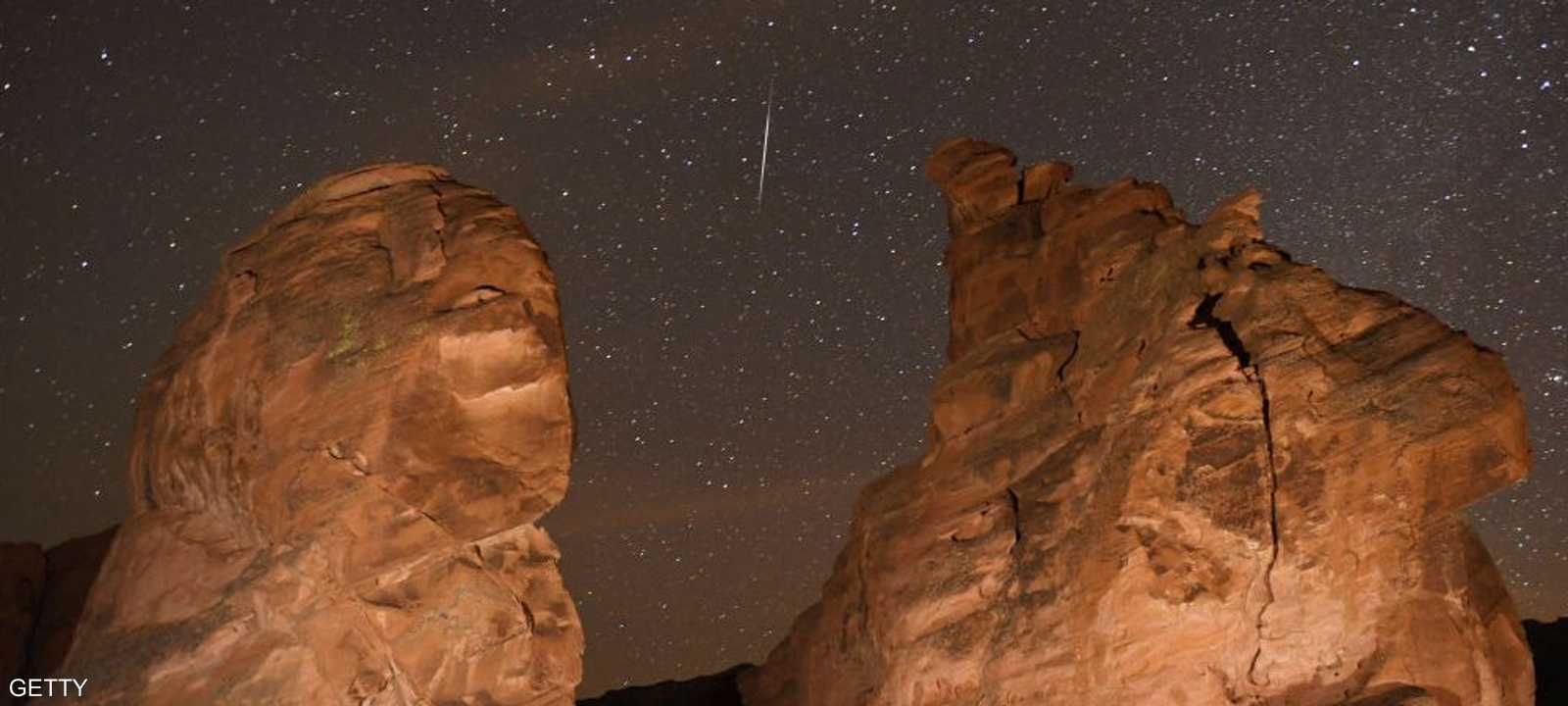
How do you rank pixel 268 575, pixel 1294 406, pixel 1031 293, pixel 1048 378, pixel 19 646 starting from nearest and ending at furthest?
pixel 268 575
pixel 1294 406
pixel 1048 378
pixel 1031 293
pixel 19 646

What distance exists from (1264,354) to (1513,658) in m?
5.49

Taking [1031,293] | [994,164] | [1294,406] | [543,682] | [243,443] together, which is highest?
[994,164]

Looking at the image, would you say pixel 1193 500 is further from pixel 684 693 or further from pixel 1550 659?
pixel 1550 659

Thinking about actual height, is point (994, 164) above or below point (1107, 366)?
above

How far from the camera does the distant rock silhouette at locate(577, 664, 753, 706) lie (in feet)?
137

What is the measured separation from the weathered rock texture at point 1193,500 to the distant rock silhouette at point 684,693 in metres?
15.5

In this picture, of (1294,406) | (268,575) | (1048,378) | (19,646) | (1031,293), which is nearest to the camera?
(268,575)

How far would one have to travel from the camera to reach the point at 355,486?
60.0 ft

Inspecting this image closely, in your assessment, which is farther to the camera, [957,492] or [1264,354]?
[957,492]

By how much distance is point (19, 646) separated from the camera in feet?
122

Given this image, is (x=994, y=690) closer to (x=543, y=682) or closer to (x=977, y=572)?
(x=977, y=572)

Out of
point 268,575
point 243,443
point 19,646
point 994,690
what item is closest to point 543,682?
point 268,575

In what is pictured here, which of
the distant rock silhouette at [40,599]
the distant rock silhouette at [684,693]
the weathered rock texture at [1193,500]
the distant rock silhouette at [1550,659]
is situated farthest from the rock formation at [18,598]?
the distant rock silhouette at [1550,659]

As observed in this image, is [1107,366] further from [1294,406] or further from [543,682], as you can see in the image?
[543,682]
